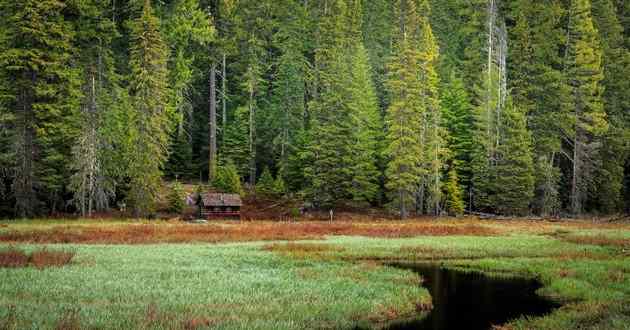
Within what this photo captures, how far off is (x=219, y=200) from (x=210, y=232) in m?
11.2

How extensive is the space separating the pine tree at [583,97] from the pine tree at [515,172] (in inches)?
212

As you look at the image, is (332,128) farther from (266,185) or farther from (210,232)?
(210,232)

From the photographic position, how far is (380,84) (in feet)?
204

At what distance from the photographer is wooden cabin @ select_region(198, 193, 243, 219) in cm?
4366

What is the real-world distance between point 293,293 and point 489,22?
47.4 metres

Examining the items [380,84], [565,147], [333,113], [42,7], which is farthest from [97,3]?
[565,147]

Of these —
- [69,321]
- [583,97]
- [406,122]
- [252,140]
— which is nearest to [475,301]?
[69,321]

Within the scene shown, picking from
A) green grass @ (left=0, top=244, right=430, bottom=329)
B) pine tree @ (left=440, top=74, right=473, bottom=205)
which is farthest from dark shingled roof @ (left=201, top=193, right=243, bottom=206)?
green grass @ (left=0, top=244, right=430, bottom=329)

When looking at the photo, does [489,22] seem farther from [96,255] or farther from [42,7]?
[96,255]

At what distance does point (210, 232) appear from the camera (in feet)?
108

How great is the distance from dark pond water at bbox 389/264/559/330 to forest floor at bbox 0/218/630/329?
0.58 m

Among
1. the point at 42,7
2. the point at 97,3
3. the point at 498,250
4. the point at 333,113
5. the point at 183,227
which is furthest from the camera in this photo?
the point at 333,113

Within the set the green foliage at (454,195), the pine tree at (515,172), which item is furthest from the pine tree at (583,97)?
the green foliage at (454,195)

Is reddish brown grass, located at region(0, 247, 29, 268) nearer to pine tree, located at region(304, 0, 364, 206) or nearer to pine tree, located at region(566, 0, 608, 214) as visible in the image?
pine tree, located at region(304, 0, 364, 206)
